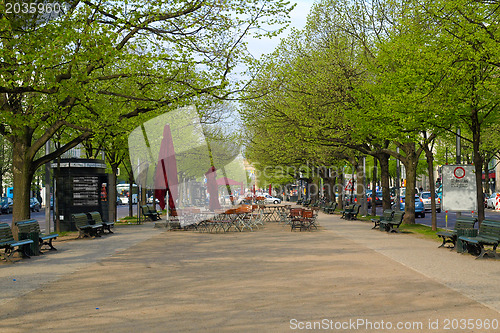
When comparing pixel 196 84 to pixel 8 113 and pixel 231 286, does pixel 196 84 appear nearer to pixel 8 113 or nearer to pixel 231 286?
pixel 8 113

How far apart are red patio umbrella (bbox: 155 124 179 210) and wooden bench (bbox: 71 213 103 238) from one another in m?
3.05

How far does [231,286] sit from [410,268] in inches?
167

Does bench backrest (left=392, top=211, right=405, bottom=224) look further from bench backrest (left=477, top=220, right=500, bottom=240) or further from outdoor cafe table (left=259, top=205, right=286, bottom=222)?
outdoor cafe table (left=259, top=205, right=286, bottom=222)

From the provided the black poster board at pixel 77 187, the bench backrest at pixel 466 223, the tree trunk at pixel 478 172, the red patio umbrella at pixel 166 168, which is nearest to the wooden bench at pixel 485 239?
the bench backrest at pixel 466 223

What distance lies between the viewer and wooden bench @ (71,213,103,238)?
21922 millimetres

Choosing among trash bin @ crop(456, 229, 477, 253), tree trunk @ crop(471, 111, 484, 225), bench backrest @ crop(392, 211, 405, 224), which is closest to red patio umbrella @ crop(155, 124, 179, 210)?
bench backrest @ crop(392, 211, 405, 224)

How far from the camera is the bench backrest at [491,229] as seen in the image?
46.9 ft

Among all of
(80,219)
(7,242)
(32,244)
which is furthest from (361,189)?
(7,242)

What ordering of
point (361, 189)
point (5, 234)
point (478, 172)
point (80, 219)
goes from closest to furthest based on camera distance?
point (5, 234) → point (478, 172) → point (80, 219) → point (361, 189)

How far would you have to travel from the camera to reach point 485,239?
46.9 ft

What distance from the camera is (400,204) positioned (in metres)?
44.8

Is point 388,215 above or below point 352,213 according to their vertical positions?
above

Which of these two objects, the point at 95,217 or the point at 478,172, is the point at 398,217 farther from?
the point at 95,217

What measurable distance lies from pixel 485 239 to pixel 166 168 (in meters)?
13.7
